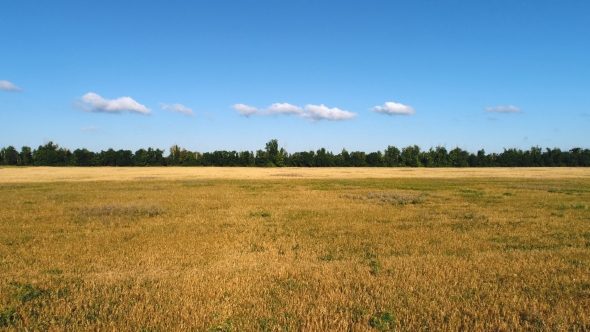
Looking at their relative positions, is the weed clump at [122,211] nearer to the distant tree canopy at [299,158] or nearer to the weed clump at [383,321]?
the weed clump at [383,321]

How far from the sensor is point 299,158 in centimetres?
13562

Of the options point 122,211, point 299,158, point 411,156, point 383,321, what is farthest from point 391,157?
point 383,321

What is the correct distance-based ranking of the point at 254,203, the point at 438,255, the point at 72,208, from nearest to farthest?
the point at 438,255 < the point at 72,208 < the point at 254,203

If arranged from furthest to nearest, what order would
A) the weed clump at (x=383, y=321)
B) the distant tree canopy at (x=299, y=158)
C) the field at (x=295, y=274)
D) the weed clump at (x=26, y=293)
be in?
1. the distant tree canopy at (x=299, y=158)
2. the weed clump at (x=26, y=293)
3. the field at (x=295, y=274)
4. the weed clump at (x=383, y=321)

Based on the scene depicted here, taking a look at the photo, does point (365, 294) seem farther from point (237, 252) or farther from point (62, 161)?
point (62, 161)

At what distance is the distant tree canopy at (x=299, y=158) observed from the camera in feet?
403

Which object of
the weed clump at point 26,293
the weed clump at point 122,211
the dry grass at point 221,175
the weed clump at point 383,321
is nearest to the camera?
the weed clump at point 383,321

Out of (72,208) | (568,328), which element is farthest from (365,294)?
(72,208)

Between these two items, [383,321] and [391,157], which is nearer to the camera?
[383,321]

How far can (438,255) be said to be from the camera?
952 cm

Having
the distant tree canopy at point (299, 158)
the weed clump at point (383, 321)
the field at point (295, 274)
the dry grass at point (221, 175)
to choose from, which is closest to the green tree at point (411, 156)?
the distant tree canopy at point (299, 158)

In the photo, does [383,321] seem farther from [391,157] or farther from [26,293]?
[391,157]

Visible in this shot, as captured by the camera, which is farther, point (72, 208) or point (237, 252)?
point (72, 208)

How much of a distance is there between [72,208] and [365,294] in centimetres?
1792
